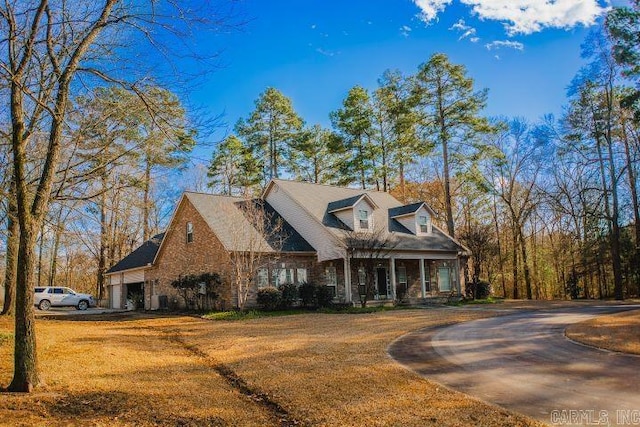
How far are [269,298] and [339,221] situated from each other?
242 inches

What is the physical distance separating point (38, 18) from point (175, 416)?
18.7 feet

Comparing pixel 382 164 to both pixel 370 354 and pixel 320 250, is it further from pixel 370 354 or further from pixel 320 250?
pixel 370 354

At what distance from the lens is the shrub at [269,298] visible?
19750mm

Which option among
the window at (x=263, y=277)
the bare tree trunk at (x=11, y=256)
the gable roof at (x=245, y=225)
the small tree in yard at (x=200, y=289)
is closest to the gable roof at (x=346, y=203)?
the gable roof at (x=245, y=225)

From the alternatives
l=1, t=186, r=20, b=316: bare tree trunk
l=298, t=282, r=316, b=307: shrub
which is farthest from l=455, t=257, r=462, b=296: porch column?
l=1, t=186, r=20, b=316: bare tree trunk

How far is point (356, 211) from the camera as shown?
77.4ft

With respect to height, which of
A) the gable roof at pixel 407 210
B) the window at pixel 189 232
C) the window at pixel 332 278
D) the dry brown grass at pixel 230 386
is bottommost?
the dry brown grass at pixel 230 386

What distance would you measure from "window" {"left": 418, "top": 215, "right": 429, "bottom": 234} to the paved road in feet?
47.5

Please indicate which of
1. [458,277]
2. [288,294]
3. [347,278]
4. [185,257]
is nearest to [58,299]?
[185,257]

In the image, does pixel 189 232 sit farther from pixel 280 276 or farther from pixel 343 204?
pixel 343 204

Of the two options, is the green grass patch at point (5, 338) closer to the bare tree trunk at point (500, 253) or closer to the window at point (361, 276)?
the window at point (361, 276)

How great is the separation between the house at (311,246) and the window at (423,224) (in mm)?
59

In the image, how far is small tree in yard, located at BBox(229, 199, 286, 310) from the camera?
1945cm

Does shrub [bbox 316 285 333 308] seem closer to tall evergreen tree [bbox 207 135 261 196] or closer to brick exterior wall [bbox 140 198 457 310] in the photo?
brick exterior wall [bbox 140 198 457 310]
